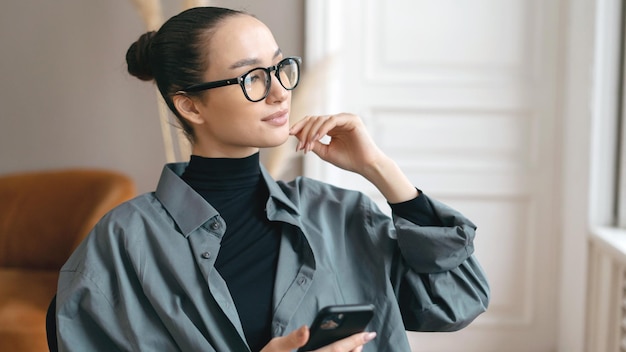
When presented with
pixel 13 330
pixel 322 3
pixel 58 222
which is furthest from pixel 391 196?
pixel 58 222

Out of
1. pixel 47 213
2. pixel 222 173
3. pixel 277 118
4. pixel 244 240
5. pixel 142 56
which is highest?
pixel 142 56

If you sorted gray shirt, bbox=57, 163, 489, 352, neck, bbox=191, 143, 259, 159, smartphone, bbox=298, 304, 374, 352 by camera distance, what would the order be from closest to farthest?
smartphone, bbox=298, 304, 374, 352 < gray shirt, bbox=57, 163, 489, 352 < neck, bbox=191, 143, 259, 159

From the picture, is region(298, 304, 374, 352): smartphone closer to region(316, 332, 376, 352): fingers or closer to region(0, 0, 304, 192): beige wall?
region(316, 332, 376, 352): fingers

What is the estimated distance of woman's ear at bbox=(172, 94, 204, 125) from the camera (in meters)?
1.34

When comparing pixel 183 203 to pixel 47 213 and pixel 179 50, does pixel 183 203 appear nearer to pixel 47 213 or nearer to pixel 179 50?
pixel 179 50

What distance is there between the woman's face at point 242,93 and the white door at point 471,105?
65.4 inches

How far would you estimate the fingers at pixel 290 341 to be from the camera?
1073mm

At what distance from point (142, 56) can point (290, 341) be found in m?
0.62

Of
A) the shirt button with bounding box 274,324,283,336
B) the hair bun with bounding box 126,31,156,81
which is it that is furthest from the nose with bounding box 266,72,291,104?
the shirt button with bounding box 274,324,283,336

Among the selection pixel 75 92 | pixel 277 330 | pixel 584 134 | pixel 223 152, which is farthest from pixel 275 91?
pixel 75 92

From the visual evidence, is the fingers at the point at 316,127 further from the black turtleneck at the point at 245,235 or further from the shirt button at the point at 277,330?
the shirt button at the point at 277,330

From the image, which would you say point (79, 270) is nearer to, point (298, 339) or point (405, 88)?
point (298, 339)

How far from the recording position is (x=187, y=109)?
1.34 m

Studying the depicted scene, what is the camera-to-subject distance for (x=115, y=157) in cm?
304
